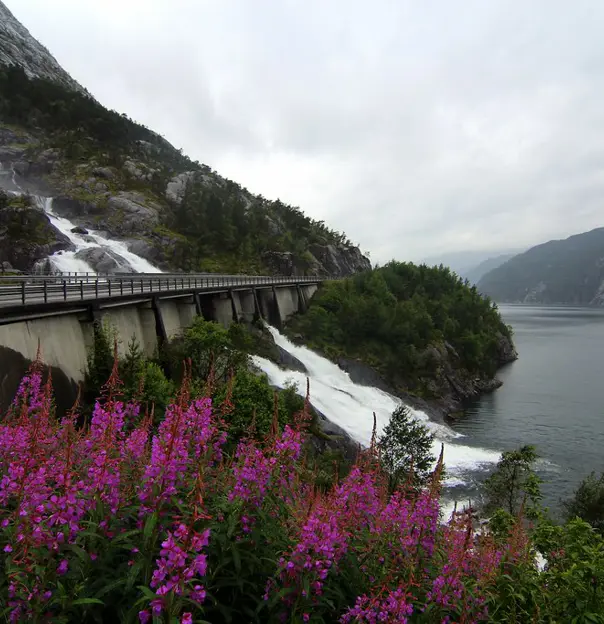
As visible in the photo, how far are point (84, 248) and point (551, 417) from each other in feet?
218

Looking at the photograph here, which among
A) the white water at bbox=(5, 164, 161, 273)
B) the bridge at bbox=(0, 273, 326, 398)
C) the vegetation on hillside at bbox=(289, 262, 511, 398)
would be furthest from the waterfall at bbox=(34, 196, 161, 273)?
the vegetation on hillside at bbox=(289, 262, 511, 398)

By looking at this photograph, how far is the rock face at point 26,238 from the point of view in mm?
58500

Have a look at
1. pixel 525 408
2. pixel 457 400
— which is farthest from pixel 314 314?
pixel 525 408

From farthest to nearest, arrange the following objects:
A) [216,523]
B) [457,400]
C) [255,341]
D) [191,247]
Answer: [191,247] → [457,400] → [255,341] → [216,523]

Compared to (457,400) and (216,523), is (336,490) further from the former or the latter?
(457,400)

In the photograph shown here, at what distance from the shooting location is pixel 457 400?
64250mm

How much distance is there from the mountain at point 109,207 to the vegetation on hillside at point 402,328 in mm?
24209

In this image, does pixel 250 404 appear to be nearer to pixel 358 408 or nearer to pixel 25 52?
pixel 358 408

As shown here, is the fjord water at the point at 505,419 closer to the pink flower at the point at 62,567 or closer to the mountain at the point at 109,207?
the pink flower at the point at 62,567

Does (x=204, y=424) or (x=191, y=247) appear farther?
(x=191, y=247)

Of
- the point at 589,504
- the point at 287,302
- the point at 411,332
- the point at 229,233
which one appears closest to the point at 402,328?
the point at 411,332

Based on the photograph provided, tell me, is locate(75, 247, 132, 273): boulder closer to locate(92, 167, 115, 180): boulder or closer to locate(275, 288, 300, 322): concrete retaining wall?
locate(275, 288, 300, 322): concrete retaining wall

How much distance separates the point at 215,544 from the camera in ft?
15.0

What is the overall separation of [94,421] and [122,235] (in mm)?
83457
